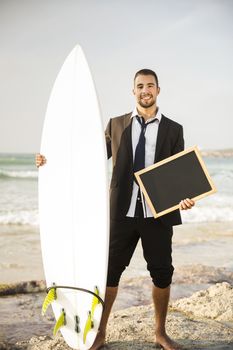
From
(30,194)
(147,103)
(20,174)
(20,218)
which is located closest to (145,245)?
(147,103)

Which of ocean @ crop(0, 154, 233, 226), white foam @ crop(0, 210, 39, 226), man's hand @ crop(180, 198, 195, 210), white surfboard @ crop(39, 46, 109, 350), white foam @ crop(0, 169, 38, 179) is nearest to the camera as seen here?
man's hand @ crop(180, 198, 195, 210)

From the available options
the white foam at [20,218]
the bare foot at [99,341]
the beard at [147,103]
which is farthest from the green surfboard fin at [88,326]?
the white foam at [20,218]

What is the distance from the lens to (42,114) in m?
13.6

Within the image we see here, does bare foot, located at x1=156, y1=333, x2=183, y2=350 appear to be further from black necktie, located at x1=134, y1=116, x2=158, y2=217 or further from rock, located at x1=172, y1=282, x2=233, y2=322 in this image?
black necktie, located at x1=134, y1=116, x2=158, y2=217

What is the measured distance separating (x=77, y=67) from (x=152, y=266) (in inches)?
45.3

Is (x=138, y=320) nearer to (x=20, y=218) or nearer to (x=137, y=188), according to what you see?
(x=137, y=188)

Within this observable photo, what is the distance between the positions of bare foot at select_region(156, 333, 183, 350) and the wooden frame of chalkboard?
0.70 m

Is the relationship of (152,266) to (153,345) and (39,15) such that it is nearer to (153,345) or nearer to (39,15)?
(153,345)

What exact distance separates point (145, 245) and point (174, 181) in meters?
0.35

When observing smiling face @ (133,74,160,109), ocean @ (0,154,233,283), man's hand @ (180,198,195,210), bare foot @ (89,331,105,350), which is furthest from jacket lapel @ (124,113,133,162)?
ocean @ (0,154,233,283)

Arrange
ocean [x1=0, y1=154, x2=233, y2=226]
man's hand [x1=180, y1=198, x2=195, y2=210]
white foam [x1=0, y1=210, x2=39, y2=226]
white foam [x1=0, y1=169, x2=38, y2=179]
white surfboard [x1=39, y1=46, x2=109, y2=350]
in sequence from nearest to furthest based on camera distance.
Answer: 1. man's hand [x1=180, y1=198, x2=195, y2=210]
2. white surfboard [x1=39, y1=46, x2=109, y2=350]
3. white foam [x1=0, y1=210, x2=39, y2=226]
4. ocean [x1=0, y1=154, x2=233, y2=226]
5. white foam [x1=0, y1=169, x2=38, y2=179]

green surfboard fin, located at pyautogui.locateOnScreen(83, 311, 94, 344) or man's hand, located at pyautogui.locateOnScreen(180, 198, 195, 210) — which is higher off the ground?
man's hand, located at pyautogui.locateOnScreen(180, 198, 195, 210)

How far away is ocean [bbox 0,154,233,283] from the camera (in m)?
4.55

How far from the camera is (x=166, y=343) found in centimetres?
213
